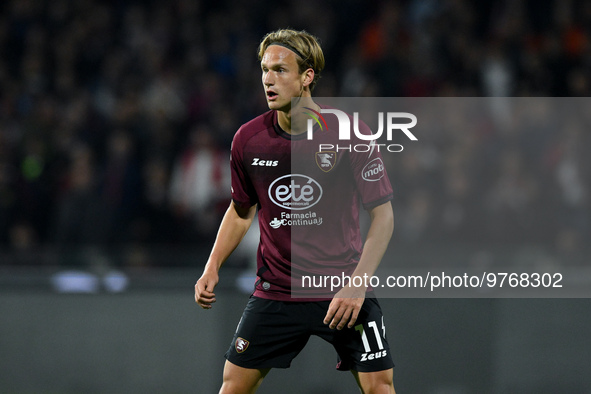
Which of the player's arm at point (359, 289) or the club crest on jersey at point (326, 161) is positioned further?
the club crest on jersey at point (326, 161)

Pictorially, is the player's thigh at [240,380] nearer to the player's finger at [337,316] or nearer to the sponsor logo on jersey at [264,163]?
the player's finger at [337,316]

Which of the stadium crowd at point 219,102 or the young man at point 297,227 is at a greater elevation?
the stadium crowd at point 219,102

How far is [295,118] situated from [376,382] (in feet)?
4.16

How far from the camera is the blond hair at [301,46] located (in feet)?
11.8

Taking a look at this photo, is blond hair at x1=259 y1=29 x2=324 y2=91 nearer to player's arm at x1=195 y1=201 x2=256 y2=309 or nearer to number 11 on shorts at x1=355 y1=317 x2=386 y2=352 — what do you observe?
player's arm at x1=195 y1=201 x2=256 y2=309

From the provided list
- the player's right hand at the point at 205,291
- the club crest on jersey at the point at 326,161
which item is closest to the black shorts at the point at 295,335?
the player's right hand at the point at 205,291

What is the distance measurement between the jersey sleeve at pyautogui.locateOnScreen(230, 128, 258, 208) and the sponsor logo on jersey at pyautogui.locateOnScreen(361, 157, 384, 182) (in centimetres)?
59

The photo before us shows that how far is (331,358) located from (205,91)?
3.99m

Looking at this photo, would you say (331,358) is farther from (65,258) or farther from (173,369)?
(65,258)

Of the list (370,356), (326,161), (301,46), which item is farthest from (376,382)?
(301,46)

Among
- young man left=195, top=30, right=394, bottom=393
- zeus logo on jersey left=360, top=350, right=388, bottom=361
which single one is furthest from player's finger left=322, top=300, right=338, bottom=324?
zeus logo on jersey left=360, top=350, right=388, bottom=361

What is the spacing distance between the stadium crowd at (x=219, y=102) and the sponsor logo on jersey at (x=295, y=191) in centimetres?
201

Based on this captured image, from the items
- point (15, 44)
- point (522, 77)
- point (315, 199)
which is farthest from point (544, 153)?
point (15, 44)

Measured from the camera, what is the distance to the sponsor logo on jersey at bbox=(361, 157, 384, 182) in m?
3.61
